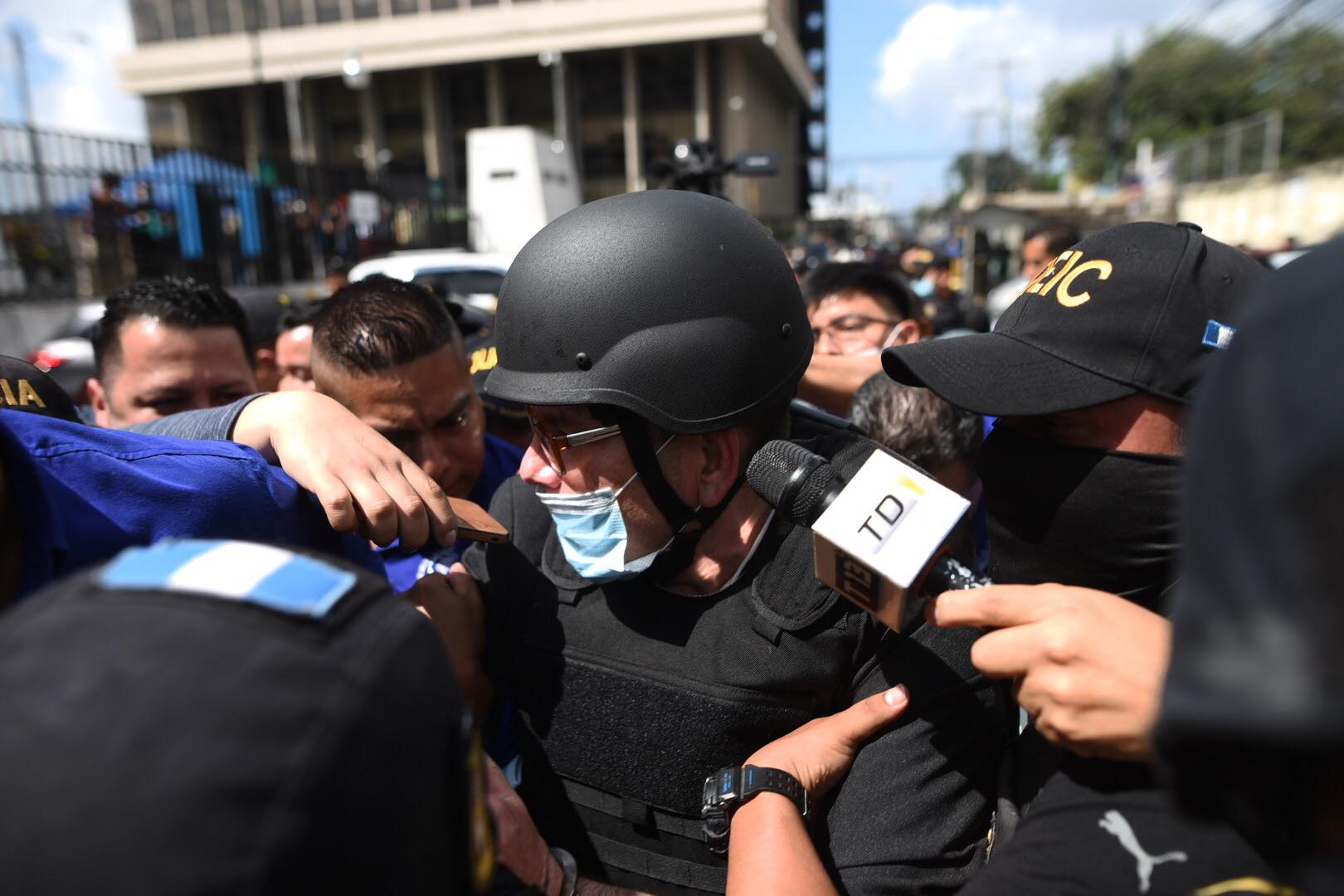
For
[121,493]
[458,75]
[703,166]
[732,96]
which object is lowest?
[121,493]

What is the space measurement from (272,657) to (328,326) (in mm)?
2175

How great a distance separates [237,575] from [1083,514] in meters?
1.22

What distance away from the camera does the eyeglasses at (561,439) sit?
5.85 feet

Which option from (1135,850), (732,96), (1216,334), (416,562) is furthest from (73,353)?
(732,96)

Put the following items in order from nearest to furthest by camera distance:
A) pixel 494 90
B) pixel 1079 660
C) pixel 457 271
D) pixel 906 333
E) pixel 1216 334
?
pixel 1079 660 < pixel 1216 334 < pixel 906 333 < pixel 457 271 < pixel 494 90

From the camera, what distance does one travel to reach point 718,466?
1.84m

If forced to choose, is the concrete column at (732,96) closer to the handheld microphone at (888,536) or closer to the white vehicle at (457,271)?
the white vehicle at (457,271)

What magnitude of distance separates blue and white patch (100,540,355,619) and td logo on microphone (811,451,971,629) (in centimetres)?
67

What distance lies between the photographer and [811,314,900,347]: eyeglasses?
13.9 ft

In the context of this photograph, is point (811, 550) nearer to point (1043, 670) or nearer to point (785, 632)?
point (785, 632)

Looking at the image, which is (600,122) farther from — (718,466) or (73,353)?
(718,466)

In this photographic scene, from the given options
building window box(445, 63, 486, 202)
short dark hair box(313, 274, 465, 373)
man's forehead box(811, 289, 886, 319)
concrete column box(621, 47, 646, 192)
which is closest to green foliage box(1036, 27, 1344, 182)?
concrete column box(621, 47, 646, 192)

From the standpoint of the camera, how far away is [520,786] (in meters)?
1.96

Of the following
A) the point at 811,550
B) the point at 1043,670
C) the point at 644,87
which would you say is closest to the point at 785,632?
the point at 811,550
